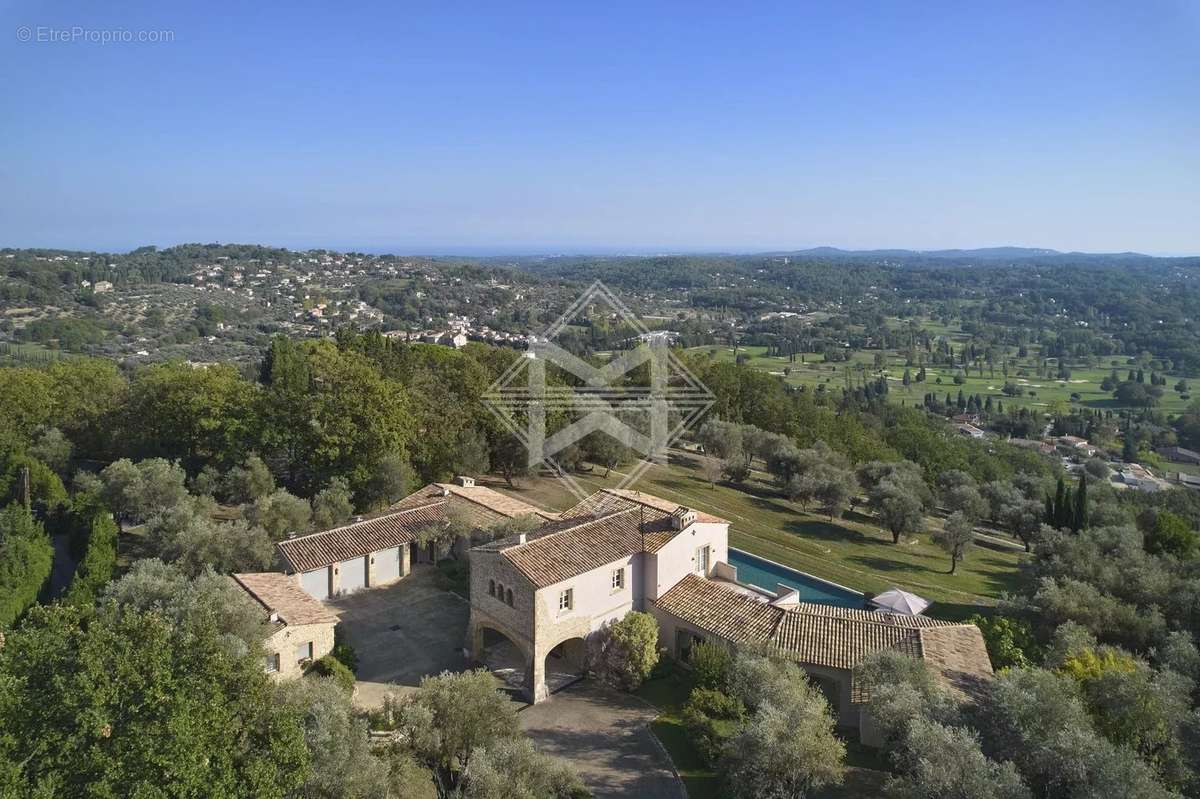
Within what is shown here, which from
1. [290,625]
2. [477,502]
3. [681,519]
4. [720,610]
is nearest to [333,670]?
[290,625]

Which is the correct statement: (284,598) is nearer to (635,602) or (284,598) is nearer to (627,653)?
(627,653)

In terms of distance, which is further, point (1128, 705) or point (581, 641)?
point (581, 641)

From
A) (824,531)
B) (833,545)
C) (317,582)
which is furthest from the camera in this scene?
(824,531)

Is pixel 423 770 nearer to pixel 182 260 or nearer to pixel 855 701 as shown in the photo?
pixel 855 701

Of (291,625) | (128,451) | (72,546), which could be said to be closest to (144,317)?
(128,451)

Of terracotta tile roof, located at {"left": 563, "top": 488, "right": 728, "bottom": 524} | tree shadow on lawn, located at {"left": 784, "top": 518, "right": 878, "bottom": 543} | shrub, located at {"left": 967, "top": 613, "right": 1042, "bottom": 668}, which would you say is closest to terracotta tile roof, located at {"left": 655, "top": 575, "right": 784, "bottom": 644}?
terracotta tile roof, located at {"left": 563, "top": 488, "right": 728, "bottom": 524}

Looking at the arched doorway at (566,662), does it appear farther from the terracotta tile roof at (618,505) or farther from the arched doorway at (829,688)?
the arched doorway at (829,688)
